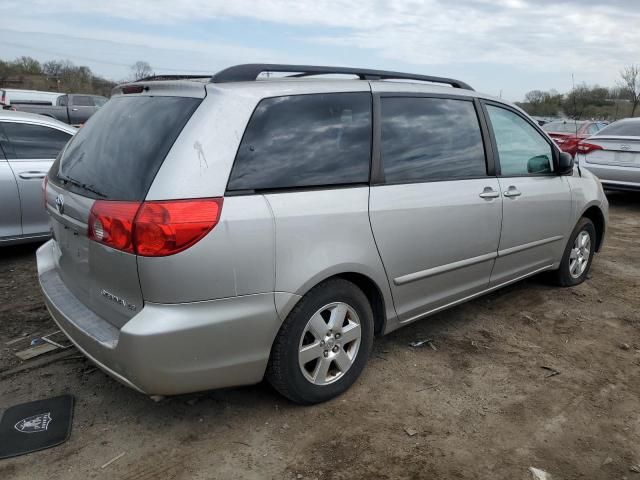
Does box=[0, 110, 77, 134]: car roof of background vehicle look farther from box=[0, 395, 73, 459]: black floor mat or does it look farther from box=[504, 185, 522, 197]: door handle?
box=[504, 185, 522, 197]: door handle

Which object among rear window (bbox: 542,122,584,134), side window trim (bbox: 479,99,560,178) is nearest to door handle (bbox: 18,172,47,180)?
side window trim (bbox: 479,99,560,178)

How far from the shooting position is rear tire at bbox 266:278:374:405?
2736 millimetres

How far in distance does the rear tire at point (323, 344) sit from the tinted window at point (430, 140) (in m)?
0.77

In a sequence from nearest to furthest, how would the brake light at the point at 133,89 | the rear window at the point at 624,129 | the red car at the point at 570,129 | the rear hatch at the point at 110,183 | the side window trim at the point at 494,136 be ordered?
1. the rear hatch at the point at 110,183
2. the brake light at the point at 133,89
3. the side window trim at the point at 494,136
4. the rear window at the point at 624,129
5. the red car at the point at 570,129

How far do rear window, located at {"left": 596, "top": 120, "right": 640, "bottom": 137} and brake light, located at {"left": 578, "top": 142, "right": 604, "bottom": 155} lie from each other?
14.0 inches

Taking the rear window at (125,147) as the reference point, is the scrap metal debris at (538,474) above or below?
below

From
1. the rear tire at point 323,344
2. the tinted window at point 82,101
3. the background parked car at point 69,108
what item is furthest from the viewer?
the tinted window at point 82,101

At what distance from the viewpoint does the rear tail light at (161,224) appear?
2.33 metres

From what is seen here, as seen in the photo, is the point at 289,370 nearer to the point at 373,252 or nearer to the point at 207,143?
the point at 373,252

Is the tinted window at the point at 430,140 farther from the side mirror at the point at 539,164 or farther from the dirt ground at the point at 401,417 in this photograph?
the dirt ground at the point at 401,417

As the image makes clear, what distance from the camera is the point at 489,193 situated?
3758mm

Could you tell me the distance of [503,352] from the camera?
3750 millimetres

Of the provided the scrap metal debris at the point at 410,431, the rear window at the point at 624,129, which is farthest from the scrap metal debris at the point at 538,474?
the rear window at the point at 624,129

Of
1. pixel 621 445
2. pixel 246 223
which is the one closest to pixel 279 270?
pixel 246 223
